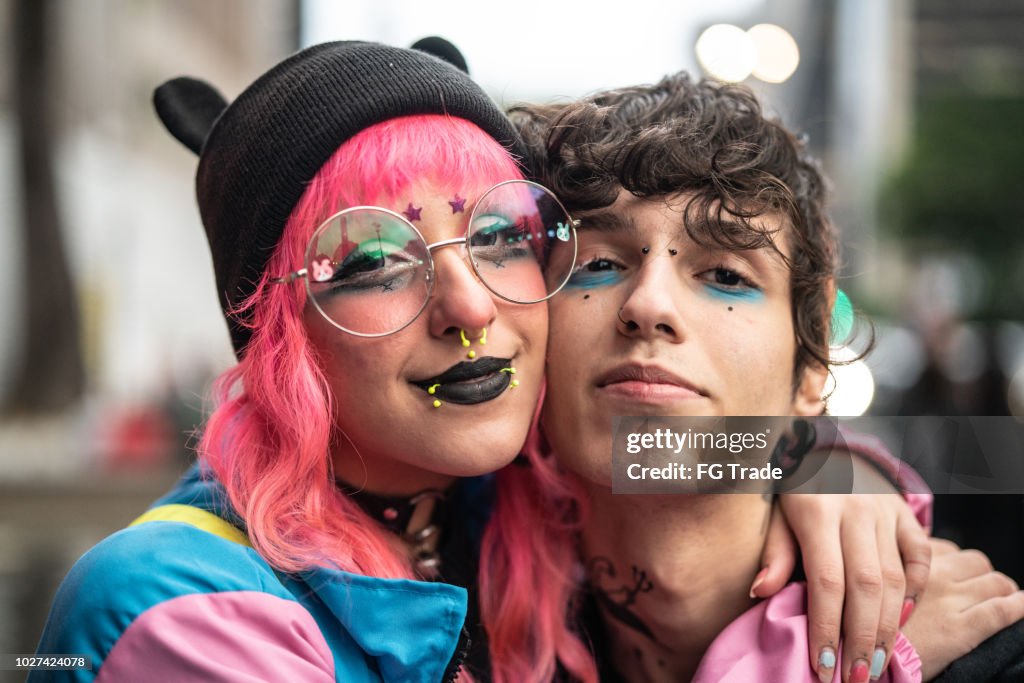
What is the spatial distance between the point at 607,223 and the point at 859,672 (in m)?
1.26

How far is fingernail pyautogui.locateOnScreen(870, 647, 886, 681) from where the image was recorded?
→ 216 cm

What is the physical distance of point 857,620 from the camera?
7.11ft

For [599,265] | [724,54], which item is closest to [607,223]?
[599,265]

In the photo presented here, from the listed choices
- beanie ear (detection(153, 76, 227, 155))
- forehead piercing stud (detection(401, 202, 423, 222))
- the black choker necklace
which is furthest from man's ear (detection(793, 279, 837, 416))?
beanie ear (detection(153, 76, 227, 155))

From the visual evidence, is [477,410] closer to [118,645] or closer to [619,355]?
[619,355]

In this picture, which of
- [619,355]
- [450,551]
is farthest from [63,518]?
[619,355]

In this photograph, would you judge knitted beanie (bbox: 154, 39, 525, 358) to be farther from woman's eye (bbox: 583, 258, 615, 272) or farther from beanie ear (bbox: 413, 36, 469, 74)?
woman's eye (bbox: 583, 258, 615, 272)

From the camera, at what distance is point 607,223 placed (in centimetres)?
245

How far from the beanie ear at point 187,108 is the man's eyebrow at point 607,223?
49.9 inches

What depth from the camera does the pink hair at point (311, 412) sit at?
2.24 m

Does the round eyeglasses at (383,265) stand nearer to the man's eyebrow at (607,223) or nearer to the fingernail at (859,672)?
the man's eyebrow at (607,223)

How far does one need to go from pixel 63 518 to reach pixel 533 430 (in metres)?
7.28

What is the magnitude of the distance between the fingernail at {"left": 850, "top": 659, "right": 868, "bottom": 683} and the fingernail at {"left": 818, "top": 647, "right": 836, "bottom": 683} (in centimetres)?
5

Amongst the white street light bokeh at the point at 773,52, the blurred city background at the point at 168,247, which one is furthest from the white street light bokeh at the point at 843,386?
the white street light bokeh at the point at 773,52
